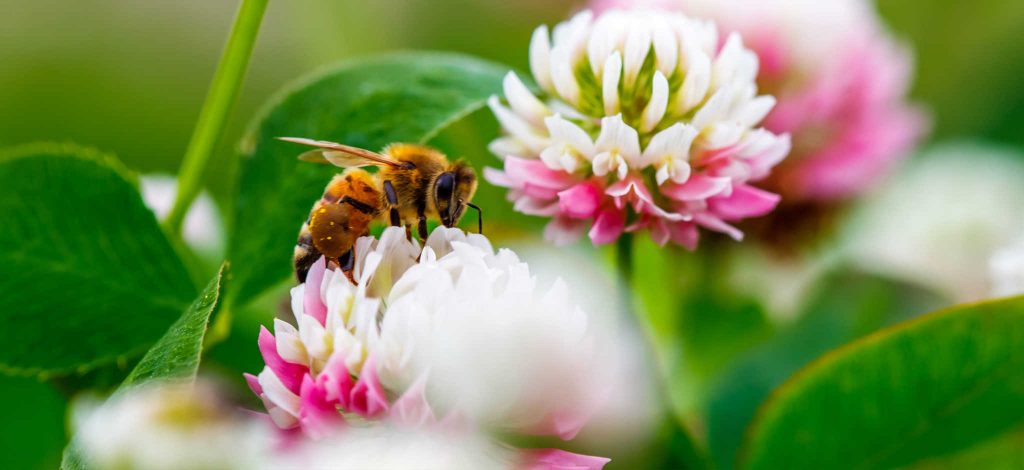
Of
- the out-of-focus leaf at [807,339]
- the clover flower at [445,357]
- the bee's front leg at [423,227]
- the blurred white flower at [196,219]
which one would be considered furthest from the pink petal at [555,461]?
the blurred white flower at [196,219]

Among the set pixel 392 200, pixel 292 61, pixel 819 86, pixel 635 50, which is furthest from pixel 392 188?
pixel 292 61

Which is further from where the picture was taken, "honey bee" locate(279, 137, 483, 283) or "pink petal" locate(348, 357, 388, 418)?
"honey bee" locate(279, 137, 483, 283)

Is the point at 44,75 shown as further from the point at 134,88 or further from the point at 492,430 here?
the point at 492,430

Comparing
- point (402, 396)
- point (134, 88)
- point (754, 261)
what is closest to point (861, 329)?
point (754, 261)

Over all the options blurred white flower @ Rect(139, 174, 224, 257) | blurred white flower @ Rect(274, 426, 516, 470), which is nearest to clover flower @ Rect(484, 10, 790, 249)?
blurred white flower @ Rect(274, 426, 516, 470)

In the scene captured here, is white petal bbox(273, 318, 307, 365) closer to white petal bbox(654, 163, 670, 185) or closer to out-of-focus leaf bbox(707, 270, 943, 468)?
white petal bbox(654, 163, 670, 185)

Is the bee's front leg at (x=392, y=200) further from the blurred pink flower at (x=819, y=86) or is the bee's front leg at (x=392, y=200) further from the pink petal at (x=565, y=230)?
the blurred pink flower at (x=819, y=86)
